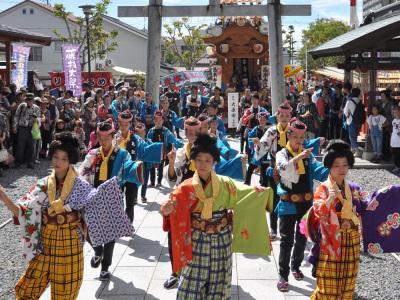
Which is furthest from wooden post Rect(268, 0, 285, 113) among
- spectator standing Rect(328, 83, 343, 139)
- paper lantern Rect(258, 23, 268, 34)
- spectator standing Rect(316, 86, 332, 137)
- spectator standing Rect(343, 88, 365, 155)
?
paper lantern Rect(258, 23, 268, 34)

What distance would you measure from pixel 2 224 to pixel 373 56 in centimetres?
889

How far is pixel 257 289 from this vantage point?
18.1 feet

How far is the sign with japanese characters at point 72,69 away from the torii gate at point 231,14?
187 inches

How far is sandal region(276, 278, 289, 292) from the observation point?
17.8 feet

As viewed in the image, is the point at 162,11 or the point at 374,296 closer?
the point at 374,296

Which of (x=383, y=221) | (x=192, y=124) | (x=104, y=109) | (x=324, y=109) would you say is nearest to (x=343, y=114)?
(x=324, y=109)

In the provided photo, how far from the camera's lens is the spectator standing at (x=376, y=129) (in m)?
12.3

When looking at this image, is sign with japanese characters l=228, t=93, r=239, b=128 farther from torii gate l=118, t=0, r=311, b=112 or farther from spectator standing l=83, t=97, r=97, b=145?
spectator standing l=83, t=97, r=97, b=145

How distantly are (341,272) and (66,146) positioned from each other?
2432 millimetres

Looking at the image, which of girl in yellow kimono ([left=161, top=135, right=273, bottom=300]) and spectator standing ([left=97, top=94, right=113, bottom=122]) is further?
spectator standing ([left=97, top=94, right=113, bottom=122])

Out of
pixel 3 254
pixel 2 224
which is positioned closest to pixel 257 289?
pixel 3 254

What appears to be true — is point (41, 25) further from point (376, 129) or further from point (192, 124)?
point (192, 124)

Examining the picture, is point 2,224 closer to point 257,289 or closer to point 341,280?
point 257,289

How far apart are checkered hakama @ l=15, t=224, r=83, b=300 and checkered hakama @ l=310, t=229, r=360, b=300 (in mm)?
1999
